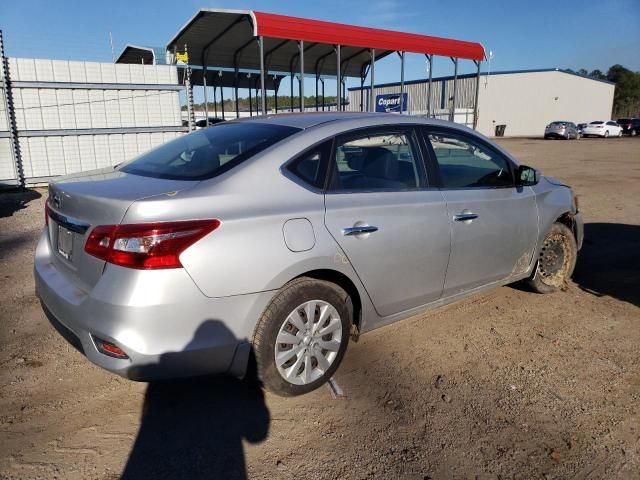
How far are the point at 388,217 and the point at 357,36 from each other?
11.3 metres

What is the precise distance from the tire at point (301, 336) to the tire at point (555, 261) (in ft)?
7.50

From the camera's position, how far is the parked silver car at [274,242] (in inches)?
94.0

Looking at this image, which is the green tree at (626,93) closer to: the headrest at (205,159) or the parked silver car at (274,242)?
the parked silver car at (274,242)

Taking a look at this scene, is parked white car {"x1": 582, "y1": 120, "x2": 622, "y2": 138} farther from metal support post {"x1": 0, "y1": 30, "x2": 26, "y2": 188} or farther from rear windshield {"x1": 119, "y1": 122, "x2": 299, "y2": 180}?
rear windshield {"x1": 119, "y1": 122, "x2": 299, "y2": 180}

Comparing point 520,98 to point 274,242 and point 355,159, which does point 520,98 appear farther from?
point 274,242

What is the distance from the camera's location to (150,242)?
2340 mm

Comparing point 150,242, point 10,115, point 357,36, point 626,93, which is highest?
point 626,93

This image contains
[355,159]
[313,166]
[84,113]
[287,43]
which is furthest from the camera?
[287,43]

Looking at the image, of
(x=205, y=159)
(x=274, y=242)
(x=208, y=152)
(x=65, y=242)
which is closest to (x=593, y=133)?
(x=208, y=152)

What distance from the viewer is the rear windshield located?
9.43ft

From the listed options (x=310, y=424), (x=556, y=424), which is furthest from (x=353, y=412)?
(x=556, y=424)

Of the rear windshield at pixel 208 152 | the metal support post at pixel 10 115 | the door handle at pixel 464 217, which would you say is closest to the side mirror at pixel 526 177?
the door handle at pixel 464 217

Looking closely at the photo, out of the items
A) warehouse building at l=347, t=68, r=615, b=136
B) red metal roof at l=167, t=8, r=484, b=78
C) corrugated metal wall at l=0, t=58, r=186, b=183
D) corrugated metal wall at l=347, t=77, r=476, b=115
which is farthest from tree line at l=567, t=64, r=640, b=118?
corrugated metal wall at l=0, t=58, r=186, b=183

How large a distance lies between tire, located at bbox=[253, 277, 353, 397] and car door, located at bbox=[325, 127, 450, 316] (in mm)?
258
